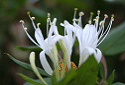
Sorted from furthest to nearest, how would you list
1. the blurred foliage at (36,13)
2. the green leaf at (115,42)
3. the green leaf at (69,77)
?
1. the blurred foliage at (36,13)
2. the green leaf at (115,42)
3. the green leaf at (69,77)

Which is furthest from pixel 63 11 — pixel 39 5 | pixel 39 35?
pixel 39 35

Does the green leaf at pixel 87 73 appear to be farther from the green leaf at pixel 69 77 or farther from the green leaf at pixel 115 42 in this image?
the green leaf at pixel 115 42

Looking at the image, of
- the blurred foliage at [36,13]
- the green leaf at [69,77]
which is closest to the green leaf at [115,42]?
the blurred foliage at [36,13]

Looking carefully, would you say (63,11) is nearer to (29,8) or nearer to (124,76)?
(29,8)

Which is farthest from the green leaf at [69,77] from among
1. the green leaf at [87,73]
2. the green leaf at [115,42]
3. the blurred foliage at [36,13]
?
the blurred foliage at [36,13]

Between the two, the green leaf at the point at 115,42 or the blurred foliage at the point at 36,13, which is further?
the blurred foliage at the point at 36,13

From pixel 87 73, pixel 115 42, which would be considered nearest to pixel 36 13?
pixel 115 42

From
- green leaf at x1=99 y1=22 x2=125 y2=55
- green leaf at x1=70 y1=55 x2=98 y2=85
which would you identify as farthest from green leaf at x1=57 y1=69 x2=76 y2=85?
green leaf at x1=99 y1=22 x2=125 y2=55

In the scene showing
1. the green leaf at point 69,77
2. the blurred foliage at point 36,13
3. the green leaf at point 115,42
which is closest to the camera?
the green leaf at point 69,77

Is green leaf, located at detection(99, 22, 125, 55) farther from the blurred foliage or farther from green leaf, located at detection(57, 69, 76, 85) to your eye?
green leaf, located at detection(57, 69, 76, 85)
